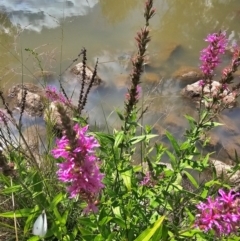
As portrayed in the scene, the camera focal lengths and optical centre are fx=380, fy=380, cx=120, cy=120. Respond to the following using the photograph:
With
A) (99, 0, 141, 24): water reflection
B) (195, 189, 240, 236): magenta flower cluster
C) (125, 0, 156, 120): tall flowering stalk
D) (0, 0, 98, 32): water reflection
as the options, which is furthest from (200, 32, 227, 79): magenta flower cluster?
(99, 0, 141, 24): water reflection

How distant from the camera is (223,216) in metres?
1.79

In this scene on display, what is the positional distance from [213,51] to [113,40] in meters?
5.93

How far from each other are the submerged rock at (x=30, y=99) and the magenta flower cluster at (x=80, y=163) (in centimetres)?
457

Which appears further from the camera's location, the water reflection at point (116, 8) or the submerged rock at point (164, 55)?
the water reflection at point (116, 8)

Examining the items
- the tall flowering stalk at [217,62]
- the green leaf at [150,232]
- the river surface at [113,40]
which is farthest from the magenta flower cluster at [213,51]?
the river surface at [113,40]

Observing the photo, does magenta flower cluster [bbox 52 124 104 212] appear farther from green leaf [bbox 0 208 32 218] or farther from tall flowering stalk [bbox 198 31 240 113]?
tall flowering stalk [bbox 198 31 240 113]

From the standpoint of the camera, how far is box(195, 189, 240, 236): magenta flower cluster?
1.77 m

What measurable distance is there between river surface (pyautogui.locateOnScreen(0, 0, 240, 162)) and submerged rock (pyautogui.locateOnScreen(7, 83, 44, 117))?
0.23 metres

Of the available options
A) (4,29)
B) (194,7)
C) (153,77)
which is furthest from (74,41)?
(194,7)

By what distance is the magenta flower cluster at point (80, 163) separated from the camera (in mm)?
1498

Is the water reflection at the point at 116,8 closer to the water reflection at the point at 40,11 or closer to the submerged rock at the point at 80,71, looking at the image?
the water reflection at the point at 40,11

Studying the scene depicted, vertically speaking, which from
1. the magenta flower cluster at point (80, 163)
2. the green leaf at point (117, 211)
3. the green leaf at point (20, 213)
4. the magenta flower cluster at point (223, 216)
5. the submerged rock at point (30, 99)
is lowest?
the green leaf at point (117, 211)

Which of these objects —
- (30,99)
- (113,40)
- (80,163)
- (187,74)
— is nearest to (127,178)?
(80,163)

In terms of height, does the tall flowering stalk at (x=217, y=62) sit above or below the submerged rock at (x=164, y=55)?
below
